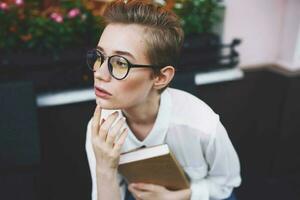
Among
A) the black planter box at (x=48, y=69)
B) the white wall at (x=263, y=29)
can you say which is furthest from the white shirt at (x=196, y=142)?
the white wall at (x=263, y=29)

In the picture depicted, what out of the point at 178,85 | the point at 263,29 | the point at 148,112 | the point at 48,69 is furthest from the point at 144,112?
the point at 263,29

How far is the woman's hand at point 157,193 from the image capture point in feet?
3.72

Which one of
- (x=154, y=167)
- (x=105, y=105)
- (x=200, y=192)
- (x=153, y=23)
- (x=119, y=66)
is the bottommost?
(x=200, y=192)

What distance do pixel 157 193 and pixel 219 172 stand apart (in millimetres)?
218

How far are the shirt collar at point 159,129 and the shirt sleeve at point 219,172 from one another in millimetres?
150

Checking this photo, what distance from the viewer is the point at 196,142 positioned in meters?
1.10

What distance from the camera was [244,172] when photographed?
7.33ft

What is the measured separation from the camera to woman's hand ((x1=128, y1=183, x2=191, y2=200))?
113 centimetres

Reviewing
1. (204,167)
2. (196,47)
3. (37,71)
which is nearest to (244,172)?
(196,47)

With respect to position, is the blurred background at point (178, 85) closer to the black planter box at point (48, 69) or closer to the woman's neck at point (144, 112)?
the black planter box at point (48, 69)

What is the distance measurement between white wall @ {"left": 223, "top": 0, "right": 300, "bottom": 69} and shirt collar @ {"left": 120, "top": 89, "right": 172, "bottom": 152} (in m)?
1.04

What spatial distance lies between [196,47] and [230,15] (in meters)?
0.27

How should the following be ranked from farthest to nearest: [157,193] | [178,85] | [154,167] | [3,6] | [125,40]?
[3,6] < [178,85] < [157,193] < [154,167] < [125,40]

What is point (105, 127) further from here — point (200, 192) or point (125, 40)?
point (200, 192)
